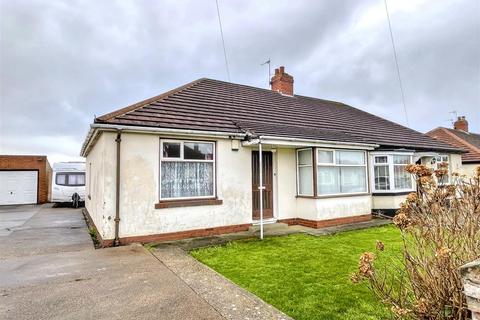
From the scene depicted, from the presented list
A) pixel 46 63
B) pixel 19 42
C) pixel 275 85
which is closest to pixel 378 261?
pixel 275 85

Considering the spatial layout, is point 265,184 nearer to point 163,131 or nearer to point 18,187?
point 163,131

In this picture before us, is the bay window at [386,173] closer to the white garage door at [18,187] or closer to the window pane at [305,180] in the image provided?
the window pane at [305,180]

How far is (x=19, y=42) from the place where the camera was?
1129 cm

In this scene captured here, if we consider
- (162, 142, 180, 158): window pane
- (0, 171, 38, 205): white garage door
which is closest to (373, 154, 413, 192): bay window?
(162, 142, 180, 158): window pane

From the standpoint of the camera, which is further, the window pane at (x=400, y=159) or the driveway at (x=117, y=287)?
the window pane at (x=400, y=159)

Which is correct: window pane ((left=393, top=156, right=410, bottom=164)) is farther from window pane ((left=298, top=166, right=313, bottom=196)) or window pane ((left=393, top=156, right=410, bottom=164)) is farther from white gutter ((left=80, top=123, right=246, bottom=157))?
white gutter ((left=80, top=123, right=246, bottom=157))

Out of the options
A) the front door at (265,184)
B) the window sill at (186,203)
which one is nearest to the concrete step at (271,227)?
the front door at (265,184)

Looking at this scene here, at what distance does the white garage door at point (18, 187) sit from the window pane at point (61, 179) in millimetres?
4677

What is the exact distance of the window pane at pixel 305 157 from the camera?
33.8 ft

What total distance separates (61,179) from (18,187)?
5.49 m

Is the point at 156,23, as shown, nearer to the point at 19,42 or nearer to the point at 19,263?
the point at 19,42

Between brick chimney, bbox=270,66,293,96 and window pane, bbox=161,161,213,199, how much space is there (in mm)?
8551

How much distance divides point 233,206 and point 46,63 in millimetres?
11804

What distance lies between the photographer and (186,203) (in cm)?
823
